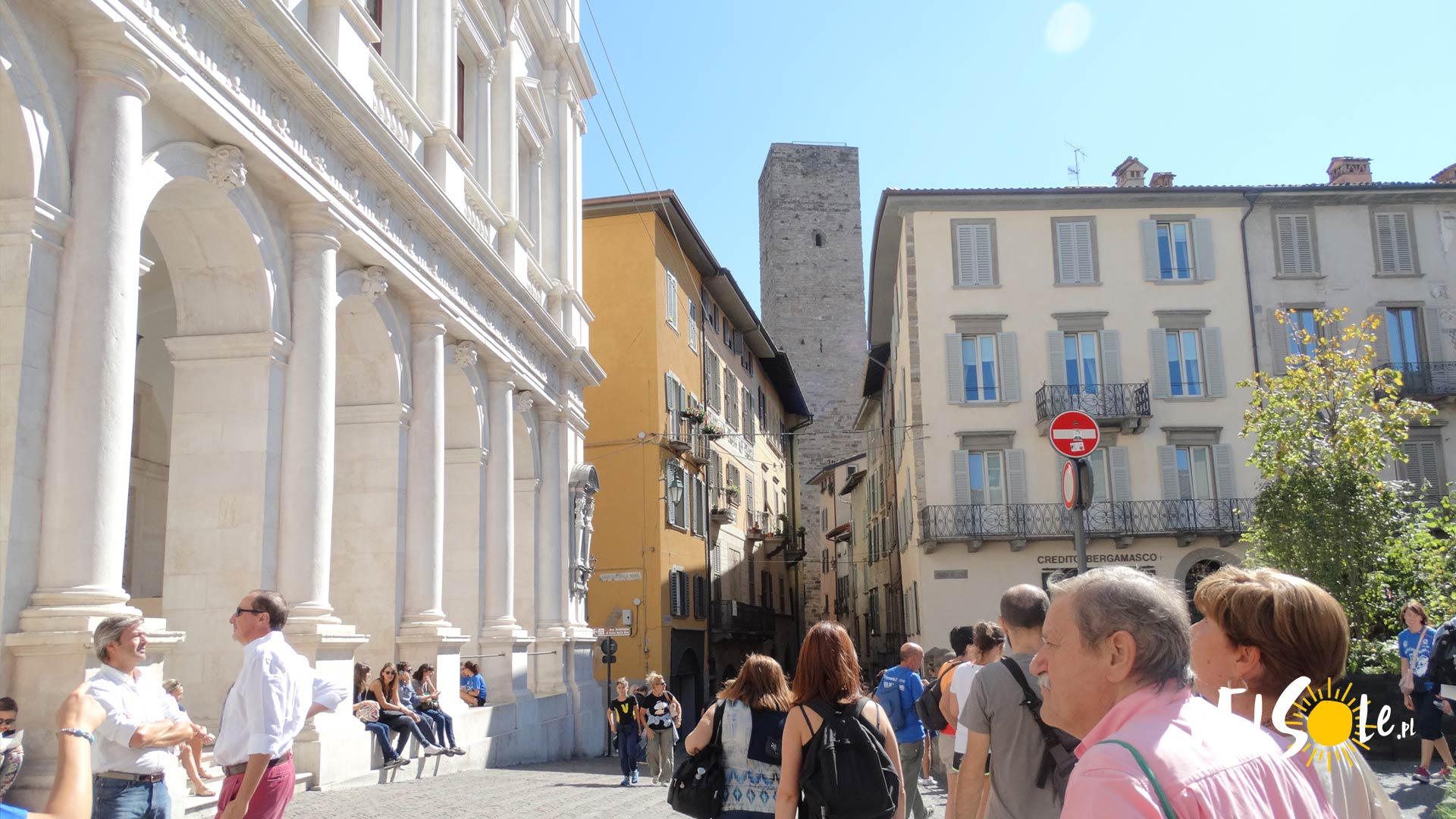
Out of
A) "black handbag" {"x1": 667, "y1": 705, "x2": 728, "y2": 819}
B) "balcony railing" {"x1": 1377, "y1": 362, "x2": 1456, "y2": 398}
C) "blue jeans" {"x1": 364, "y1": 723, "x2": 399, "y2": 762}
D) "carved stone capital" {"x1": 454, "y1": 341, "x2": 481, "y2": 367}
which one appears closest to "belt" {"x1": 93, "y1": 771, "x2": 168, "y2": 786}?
"black handbag" {"x1": 667, "y1": 705, "x2": 728, "y2": 819}

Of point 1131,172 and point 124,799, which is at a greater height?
point 1131,172

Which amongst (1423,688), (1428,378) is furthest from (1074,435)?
(1428,378)

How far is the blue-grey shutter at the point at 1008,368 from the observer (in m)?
32.0

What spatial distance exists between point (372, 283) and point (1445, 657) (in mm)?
11680

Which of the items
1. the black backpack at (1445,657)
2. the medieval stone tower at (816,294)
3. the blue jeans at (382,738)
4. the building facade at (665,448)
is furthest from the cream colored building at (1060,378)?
the medieval stone tower at (816,294)

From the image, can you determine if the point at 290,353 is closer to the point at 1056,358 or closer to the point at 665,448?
the point at 665,448

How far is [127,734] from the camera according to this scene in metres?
5.09

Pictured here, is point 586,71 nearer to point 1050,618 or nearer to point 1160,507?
point 1160,507

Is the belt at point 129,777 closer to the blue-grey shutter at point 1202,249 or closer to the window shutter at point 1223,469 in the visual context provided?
the window shutter at point 1223,469

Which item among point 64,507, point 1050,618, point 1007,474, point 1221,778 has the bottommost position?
point 1221,778

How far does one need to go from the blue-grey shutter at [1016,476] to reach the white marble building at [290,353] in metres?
12.1

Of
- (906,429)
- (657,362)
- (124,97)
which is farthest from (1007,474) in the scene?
(124,97)

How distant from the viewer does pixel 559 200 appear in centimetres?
2556

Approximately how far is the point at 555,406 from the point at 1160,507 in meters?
15.9
